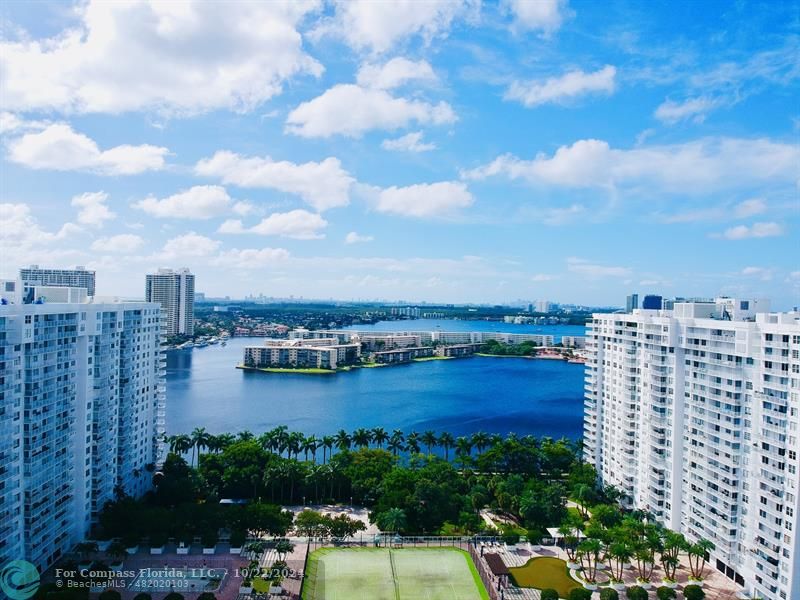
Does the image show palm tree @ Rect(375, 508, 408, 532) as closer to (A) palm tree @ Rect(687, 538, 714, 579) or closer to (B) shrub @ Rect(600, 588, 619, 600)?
(B) shrub @ Rect(600, 588, 619, 600)

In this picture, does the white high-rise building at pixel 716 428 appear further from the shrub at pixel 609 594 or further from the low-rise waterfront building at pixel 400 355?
the low-rise waterfront building at pixel 400 355

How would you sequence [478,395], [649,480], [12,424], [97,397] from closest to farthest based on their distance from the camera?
[12,424], [97,397], [649,480], [478,395]

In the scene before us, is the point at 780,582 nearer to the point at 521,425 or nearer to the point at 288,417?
the point at 521,425

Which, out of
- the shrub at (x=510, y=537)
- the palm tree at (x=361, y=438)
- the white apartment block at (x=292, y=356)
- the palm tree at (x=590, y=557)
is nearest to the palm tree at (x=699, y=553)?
the palm tree at (x=590, y=557)

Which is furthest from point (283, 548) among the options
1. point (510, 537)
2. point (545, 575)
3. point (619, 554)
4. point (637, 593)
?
point (637, 593)

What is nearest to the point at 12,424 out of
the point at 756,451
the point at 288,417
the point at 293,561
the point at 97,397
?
the point at 97,397

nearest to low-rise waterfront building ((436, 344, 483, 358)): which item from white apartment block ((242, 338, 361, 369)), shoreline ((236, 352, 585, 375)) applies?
shoreline ((236, 352, 585, 375))

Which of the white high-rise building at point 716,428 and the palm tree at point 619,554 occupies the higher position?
the white high-rise building at point 716,428
